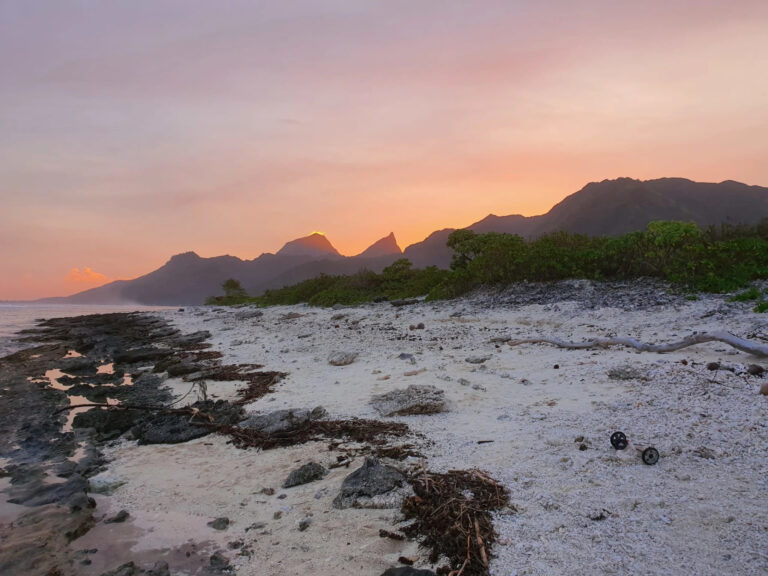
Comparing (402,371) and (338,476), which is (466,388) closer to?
(402,371)

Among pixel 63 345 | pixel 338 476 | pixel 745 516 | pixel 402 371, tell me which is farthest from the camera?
pixel 63 345

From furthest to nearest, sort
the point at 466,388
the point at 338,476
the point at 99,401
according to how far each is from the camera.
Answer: the point at 99,401
the point at 466,388
the point at 338,476

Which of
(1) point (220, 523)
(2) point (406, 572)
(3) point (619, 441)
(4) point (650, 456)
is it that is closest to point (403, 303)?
(3) point (619, 441)

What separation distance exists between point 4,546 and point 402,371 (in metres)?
5.58

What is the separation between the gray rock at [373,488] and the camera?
3.66 meters

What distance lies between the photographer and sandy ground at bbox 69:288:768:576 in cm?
284

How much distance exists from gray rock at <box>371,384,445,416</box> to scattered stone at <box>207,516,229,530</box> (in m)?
2.52

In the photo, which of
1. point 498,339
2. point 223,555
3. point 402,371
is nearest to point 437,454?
point 223,555

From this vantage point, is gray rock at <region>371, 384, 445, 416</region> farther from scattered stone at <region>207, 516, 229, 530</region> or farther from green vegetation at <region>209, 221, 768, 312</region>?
green vegetation at <region>209, 221, 768, 312</region>

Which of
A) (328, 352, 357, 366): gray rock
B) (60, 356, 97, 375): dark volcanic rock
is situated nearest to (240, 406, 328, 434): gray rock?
(328, 352, 357, 366): gray rock

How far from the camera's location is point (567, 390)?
19.9ft

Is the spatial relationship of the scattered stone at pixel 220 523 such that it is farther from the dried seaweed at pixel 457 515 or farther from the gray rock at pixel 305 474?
the dried seaweed at pixel 457 515

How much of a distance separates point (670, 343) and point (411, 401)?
15.9 feet

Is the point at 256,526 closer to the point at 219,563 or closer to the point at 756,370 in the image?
the point at 219,563
